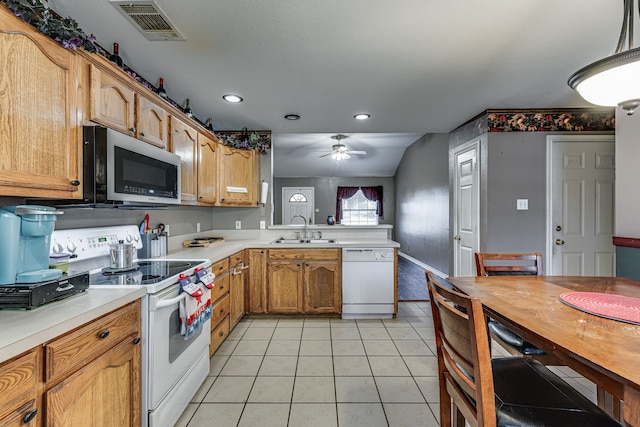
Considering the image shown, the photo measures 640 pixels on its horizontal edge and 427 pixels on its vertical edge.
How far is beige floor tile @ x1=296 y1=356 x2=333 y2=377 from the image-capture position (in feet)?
6.93

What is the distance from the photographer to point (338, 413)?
1.71 meters

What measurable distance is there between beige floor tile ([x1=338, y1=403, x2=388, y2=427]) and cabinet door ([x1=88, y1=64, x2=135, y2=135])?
Result: 207 centimetres

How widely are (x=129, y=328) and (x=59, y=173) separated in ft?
2.45

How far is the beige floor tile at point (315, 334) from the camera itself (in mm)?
2709

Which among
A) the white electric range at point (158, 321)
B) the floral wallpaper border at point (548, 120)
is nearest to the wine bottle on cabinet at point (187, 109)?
the white electric range at point (158, 321)

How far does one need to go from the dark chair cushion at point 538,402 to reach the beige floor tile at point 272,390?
4.17ft

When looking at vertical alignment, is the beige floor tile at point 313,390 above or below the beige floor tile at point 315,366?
below

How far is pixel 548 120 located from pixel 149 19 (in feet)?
12.3

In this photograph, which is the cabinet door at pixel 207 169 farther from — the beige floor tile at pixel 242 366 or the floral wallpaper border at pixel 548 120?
the floral wallpaper border at pixel 548 120

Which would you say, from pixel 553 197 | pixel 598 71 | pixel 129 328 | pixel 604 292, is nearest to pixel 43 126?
pixel 129 328

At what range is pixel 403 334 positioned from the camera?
2791 mm

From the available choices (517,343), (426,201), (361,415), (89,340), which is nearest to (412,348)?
(361,415)

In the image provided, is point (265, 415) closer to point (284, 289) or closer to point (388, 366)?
point (388, 366)

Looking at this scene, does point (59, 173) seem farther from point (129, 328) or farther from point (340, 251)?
point (340, 251)
